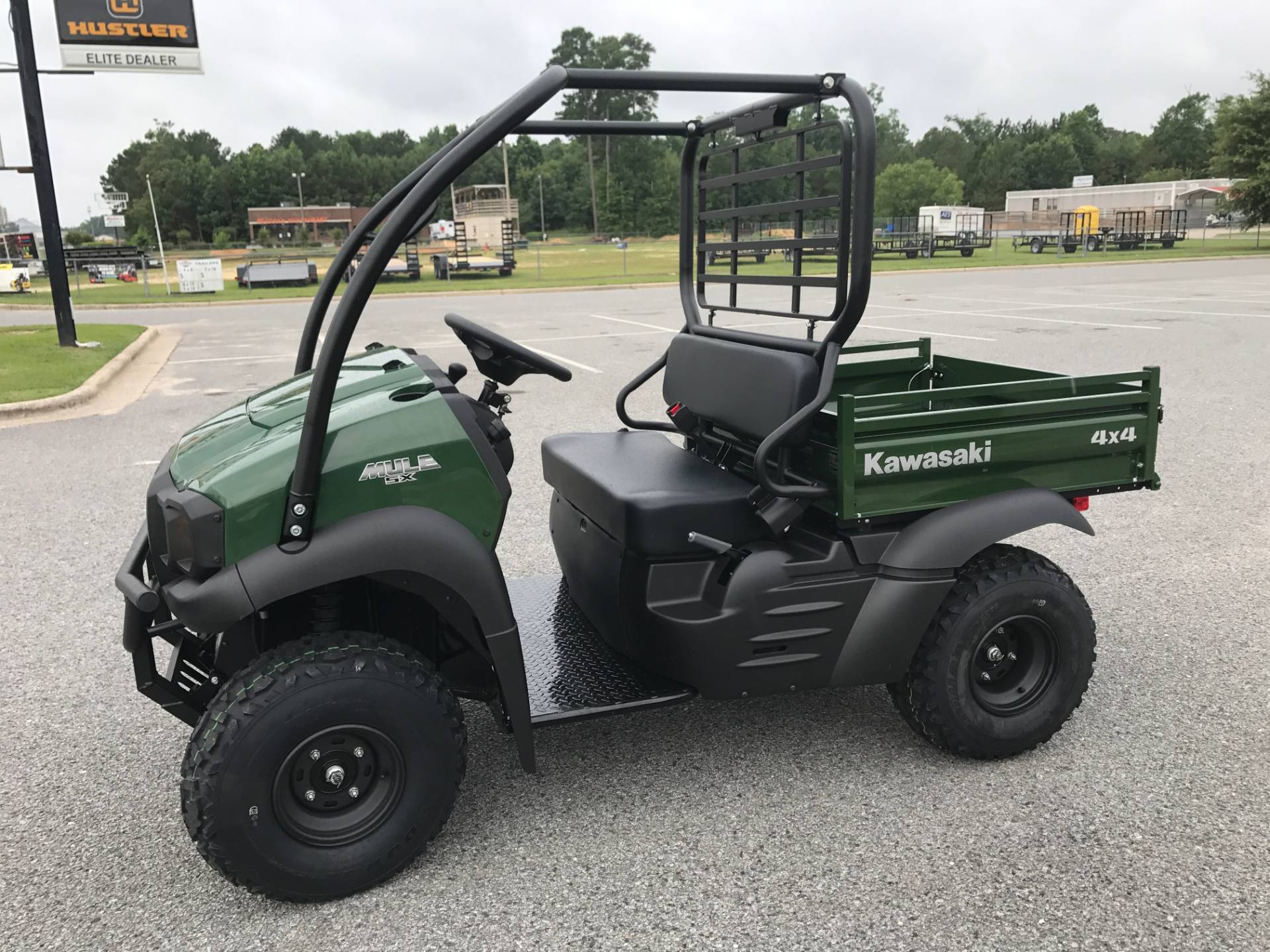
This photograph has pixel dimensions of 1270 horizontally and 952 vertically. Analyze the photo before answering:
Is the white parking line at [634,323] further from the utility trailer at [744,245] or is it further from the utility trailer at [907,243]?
the utility trailer at [907,243]

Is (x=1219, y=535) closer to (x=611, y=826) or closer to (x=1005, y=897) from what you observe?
(x=1005, y=897)

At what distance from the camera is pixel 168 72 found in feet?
51.9

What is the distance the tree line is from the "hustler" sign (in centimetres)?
5073

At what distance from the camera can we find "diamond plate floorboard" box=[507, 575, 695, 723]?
2.61 m

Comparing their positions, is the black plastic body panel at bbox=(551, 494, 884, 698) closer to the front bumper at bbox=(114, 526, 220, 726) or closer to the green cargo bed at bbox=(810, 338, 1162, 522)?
the green cargo bed at bbox=(810, 338, 1162, 522)

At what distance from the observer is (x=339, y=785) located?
2307 mm

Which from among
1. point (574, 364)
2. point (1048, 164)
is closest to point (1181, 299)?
point (574, 364)

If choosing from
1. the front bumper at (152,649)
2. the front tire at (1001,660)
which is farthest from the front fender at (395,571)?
the front tire at (1001,660)

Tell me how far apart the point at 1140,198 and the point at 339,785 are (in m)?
78.3

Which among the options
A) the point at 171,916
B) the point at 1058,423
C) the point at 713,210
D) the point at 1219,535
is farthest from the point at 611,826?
the point at 1219,535

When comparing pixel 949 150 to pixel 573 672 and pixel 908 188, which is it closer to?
pixel 908 188

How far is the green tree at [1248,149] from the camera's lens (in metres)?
35.6

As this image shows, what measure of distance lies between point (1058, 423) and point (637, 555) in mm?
1265

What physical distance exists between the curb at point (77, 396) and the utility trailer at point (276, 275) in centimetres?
1683
